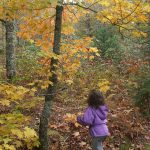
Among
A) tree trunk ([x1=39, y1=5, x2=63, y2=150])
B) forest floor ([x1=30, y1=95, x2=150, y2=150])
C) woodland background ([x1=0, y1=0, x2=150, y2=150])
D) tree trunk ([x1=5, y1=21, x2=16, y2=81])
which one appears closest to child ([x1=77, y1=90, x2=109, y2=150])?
woodland background ([x1=0, y1=0, x2=150, y2=150])

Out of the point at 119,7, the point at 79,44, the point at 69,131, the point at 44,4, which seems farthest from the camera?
the point at 69,131

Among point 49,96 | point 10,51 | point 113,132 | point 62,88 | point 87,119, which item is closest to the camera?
point 87,119

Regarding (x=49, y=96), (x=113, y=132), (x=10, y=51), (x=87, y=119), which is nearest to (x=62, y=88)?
(x=49, y=96)

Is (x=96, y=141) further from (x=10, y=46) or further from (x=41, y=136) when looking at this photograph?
(x=10, y=46)

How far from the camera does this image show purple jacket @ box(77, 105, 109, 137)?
Answer: 650 cm

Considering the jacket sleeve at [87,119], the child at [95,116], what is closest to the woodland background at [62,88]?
the child at [95,116]

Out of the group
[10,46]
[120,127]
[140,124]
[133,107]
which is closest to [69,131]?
[120,127]

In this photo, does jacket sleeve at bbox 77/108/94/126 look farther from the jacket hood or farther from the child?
the jacket hood

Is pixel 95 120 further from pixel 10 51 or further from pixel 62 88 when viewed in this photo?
pixel 10 51

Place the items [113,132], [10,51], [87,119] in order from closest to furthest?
1. [87,119]
2. [113,132]
3. [10,51]

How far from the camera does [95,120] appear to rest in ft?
21.5

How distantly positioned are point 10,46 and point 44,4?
654 centimetres

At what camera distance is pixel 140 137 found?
8.64 meters

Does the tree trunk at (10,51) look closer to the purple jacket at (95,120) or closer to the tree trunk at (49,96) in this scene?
the tree trunk at (49,96)
